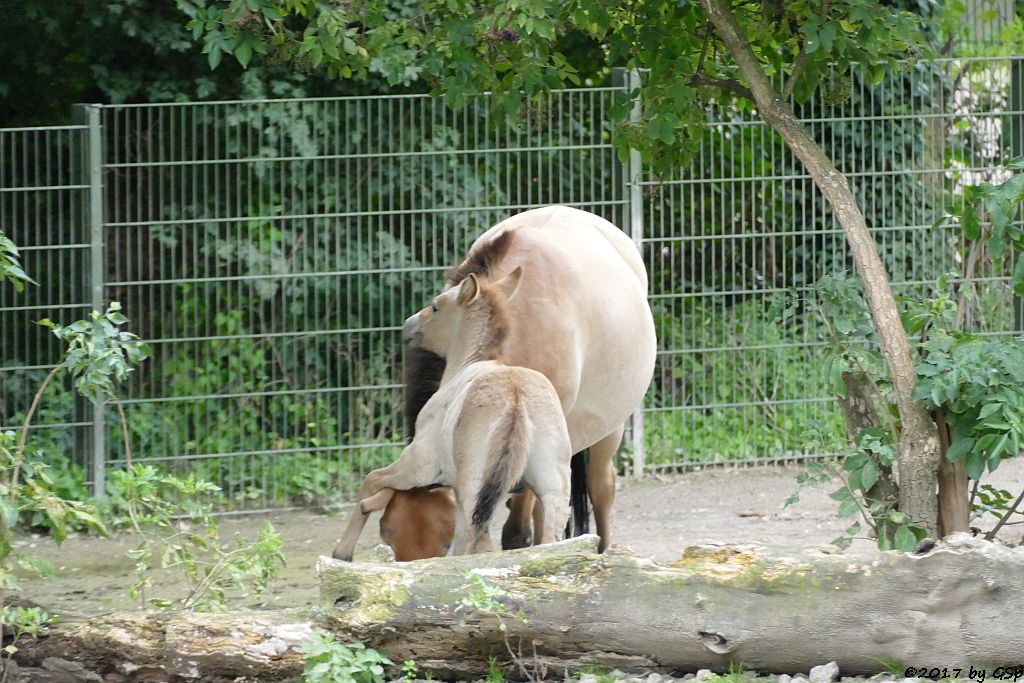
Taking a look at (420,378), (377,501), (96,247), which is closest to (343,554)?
(377,501)

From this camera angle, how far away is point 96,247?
7727mm

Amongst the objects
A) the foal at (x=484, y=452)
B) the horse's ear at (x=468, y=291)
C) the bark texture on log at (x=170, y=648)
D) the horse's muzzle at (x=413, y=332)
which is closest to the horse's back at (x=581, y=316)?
the horse's ear at (x=468, y=291)

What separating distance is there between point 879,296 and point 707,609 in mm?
1825

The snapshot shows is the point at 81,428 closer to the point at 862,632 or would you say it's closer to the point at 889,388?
the point at 889,388

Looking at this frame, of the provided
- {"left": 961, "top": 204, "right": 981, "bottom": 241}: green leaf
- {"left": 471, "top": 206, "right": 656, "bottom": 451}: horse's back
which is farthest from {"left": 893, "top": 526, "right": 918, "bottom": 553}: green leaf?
{"left": 471, "top": 206, "right": 656, "bottom": 451}: horse's back

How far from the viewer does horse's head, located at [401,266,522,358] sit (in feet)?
15.4

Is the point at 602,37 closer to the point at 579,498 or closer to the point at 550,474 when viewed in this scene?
the point at 579,498

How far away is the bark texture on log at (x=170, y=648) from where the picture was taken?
3.97 m

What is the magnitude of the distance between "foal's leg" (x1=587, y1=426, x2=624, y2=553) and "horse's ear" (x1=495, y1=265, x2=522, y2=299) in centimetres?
157

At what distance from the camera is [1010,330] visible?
8.77 m

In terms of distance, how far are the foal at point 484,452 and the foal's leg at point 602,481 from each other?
1850 millimetres

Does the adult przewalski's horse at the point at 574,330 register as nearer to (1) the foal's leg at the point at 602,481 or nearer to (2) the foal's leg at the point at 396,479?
(1) the foal's leg at the point at 602,481

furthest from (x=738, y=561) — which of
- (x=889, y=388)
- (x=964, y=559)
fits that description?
(x=889, y=388)

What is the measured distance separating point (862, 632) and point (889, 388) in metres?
1.87
